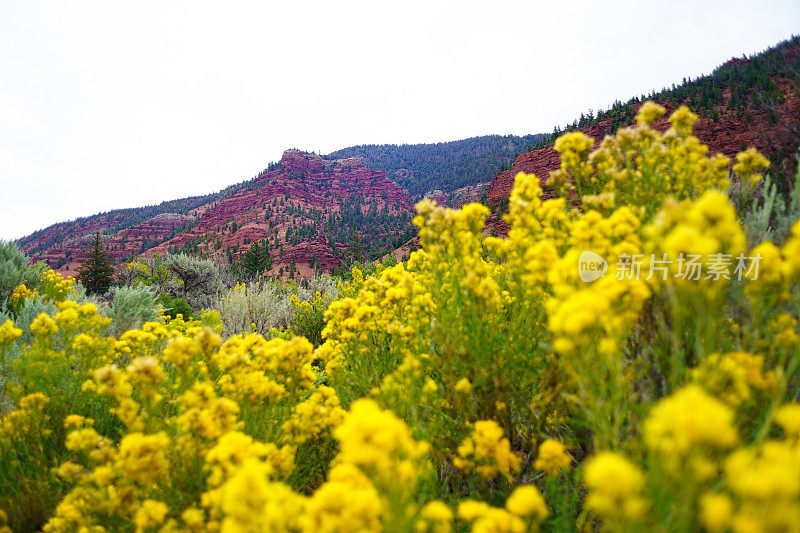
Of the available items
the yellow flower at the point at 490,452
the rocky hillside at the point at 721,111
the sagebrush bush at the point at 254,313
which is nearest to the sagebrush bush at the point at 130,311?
the sagebrush bush at the point at 254,313

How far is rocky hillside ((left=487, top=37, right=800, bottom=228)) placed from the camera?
24.6 m

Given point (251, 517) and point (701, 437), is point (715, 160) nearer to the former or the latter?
point (701, 437)

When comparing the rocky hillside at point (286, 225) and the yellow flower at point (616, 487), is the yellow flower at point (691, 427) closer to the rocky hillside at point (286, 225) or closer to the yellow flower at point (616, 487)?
the yellow flower at point (616, 487)

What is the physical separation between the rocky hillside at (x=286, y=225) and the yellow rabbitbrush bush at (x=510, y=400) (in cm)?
3789

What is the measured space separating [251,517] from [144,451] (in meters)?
0.91

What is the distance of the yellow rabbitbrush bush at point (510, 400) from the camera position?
877 mm

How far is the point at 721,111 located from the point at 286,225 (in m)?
61.2

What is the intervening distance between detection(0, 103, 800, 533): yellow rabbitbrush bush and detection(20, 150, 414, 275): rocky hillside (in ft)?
124

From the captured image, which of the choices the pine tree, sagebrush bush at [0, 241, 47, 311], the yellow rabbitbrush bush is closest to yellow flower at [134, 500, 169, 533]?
the yellow rabbitbrush bush

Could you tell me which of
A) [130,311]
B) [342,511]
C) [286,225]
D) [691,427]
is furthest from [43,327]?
[286,225]

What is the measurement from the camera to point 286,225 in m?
64.7

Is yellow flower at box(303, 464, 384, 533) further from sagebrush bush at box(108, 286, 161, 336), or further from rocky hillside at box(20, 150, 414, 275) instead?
rocky hillside at box(20, 150, 414, 275)

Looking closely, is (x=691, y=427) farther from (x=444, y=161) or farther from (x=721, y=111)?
(x=444, y=161)

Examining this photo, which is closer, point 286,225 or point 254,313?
point 254,313
